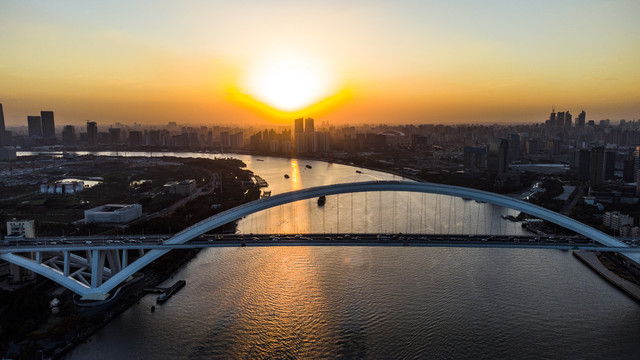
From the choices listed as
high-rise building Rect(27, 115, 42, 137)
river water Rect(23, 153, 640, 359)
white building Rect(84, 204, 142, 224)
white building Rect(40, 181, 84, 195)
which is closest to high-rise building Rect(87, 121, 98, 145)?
high-rise building Rect(27, 115, 42, 137)

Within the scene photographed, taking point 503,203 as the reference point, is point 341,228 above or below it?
below

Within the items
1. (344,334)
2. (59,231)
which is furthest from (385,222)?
(59,231)

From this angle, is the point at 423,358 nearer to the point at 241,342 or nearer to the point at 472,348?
the point at 472,348

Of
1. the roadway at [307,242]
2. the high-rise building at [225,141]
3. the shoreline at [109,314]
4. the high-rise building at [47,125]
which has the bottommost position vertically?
the shoreline at [109,314]

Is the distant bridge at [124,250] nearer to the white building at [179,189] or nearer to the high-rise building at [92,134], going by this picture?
the white building at [179,189]

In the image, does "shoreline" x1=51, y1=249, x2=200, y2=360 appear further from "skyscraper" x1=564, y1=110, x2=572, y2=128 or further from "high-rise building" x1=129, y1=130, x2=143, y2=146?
"skyscraper" x1=564, y1=110, x2=572, y2=128

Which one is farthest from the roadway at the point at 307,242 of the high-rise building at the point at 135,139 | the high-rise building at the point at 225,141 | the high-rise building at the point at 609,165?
the high-rise building at the point at 135,139
